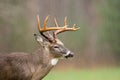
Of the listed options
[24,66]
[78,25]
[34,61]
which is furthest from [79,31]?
[24,66]

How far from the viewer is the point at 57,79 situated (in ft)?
66.9

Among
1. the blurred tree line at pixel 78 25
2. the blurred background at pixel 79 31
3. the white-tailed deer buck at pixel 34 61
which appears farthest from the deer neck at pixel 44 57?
the blurred tree line at pixel 78 25

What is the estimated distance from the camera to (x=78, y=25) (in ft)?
93.7

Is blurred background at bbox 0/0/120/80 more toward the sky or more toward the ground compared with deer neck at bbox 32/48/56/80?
more toward the ground

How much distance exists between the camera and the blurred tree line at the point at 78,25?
1056 inches

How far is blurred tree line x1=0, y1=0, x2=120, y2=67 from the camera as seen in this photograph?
26812 millimetres

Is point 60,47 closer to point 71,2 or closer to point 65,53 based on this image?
point 65,53

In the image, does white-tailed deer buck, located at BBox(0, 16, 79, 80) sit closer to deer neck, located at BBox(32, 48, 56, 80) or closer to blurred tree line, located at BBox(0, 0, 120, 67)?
deer neck, located at BBox(32, 48, 56, 80)

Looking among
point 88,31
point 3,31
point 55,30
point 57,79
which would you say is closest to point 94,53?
point 88,31

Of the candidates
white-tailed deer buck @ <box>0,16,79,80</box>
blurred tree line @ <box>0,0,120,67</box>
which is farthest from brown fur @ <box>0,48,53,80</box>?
blurred tree line @ <box>0,0,120,67</box>

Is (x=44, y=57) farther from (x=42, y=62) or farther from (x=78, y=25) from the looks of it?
(x=78, y=25)

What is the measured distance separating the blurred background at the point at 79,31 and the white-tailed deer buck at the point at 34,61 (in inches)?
400

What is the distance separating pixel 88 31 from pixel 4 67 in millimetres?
16716

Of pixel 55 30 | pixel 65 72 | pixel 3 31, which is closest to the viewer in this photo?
pixel 55 30
